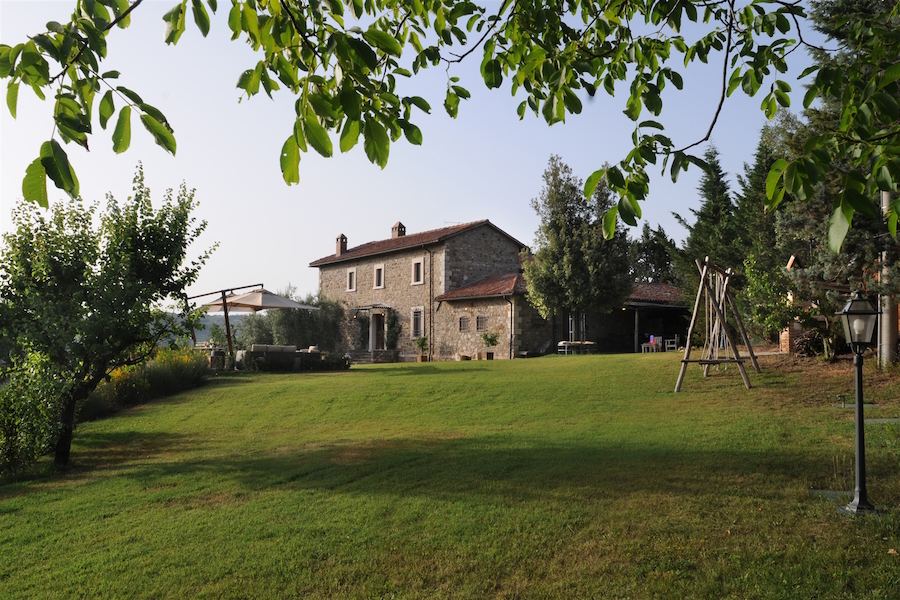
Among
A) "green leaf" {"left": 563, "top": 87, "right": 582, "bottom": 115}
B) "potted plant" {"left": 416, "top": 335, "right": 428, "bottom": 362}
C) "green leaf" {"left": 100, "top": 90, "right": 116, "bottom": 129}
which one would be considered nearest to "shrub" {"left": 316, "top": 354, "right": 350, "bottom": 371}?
"potted plant" {"left": 416, "top": 335, "right": 428, "bottom": 362}

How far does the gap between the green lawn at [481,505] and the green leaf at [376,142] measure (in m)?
2.65

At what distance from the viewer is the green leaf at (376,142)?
7.52 feet

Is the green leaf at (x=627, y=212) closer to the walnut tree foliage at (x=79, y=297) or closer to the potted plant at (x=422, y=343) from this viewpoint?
the walnut tree foliage at (x=79, y=297)

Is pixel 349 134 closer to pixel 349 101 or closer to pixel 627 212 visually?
pixel 349 101

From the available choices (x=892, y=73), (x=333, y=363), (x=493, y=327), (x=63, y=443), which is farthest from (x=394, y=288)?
(x=892, y=73)

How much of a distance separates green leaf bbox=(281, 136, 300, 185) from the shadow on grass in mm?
4042

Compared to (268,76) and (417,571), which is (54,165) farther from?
(417,571)

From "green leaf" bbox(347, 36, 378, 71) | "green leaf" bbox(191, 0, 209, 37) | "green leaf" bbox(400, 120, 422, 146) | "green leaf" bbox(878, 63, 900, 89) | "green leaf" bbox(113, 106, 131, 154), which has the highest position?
"green leaf" bbox(191, 0, 209, 37)

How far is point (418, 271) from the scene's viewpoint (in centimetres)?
2836

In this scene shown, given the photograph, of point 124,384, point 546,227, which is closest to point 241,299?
point 124,384

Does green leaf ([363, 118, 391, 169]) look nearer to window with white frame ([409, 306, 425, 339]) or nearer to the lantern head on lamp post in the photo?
the lantern head on lamp post

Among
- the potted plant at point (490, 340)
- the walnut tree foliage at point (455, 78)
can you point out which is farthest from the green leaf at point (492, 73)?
the potted plant at point (490, 340)

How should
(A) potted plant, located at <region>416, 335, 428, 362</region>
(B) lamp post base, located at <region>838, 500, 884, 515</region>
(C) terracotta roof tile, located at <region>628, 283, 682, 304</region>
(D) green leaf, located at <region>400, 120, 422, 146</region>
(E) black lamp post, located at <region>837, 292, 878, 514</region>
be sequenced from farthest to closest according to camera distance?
(A) potted plant, located at <region>416, 335, 428, 362</region> → (C) terracotta roof tile, located at <region>628, 283, 682, 304</region> → (E) black lamp post, located at <region>837, 292, 878, 514</region> → (B) lamp post base, located at <region>838, 500, 884, 515</region> → (D) green leaf, located at <region>400, 120, 422, 146</region>

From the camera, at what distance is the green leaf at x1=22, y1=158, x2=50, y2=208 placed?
1969 mm
